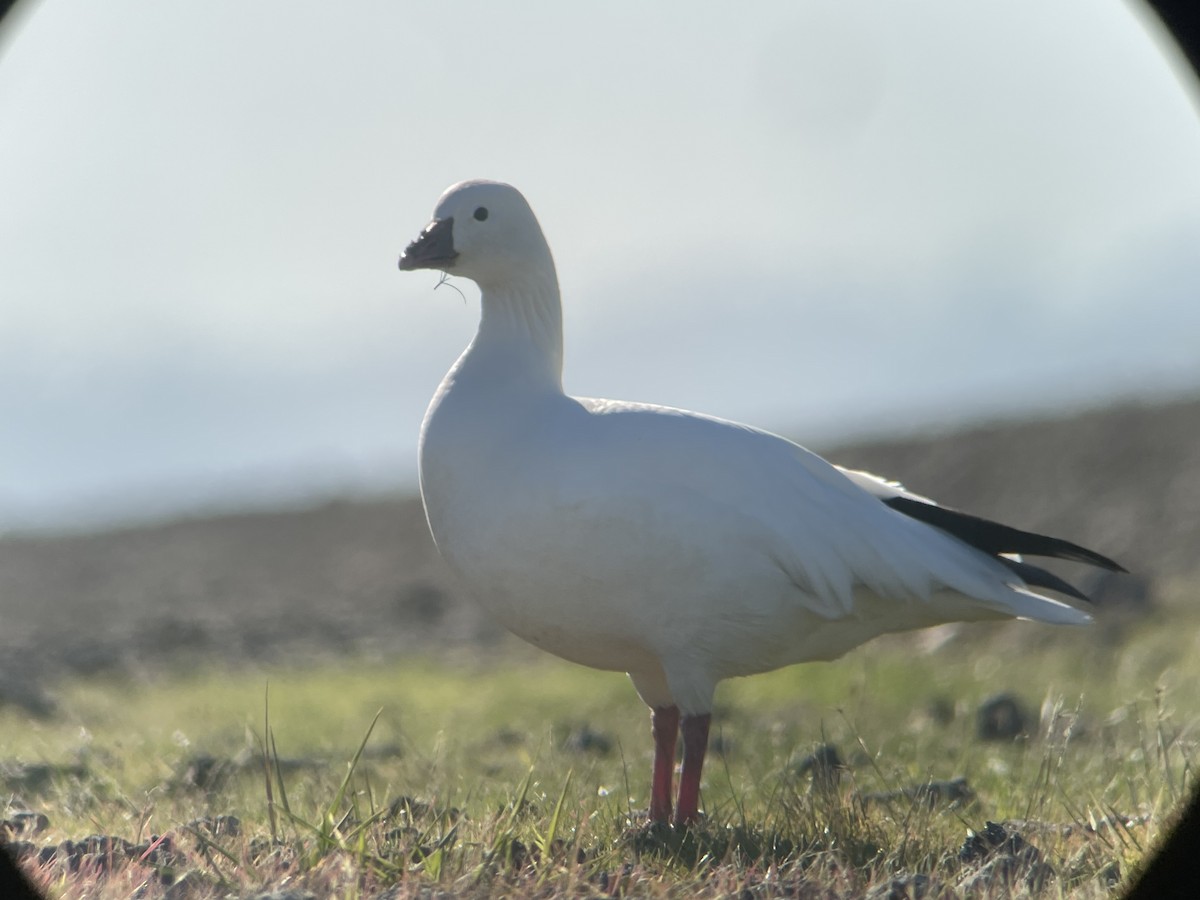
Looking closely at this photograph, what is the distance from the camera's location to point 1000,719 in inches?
283

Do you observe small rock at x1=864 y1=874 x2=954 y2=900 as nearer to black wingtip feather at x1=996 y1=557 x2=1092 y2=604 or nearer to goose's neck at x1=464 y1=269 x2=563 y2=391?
black wingtip feather at x1=996 y1=557 x2=1092 y2=604

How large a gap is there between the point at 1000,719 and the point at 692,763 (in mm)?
2812

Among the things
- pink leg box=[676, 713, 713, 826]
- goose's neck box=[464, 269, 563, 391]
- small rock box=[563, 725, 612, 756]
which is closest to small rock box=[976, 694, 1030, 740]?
small rock box=[563, 725, 612, 756]

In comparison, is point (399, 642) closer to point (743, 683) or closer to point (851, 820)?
point (743, 683)

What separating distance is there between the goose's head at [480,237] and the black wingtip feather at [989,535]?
5.47ft

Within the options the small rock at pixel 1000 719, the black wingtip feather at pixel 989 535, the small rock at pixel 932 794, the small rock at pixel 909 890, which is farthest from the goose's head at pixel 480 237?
the small rock at pixel 1000 719

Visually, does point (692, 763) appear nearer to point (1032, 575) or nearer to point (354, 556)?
point (1032, 575)

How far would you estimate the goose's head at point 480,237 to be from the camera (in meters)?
5.44

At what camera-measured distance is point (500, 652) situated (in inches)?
476

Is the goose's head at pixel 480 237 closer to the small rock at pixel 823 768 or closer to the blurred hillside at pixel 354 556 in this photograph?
the small rock at pixel 823 768

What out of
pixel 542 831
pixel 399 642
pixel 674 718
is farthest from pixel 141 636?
pixel 542 831

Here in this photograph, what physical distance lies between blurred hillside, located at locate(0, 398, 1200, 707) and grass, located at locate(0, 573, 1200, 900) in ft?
5.81

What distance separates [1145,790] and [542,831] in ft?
7.36

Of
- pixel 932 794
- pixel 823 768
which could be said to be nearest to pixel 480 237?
pixel 823 768
